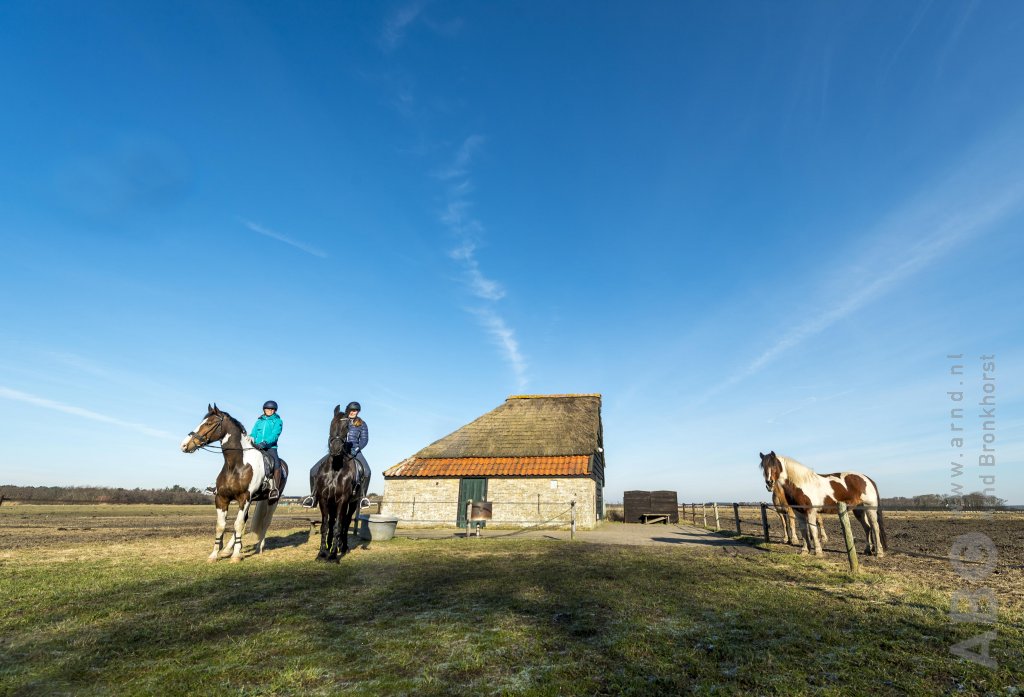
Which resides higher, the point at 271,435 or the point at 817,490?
the point at 271,435

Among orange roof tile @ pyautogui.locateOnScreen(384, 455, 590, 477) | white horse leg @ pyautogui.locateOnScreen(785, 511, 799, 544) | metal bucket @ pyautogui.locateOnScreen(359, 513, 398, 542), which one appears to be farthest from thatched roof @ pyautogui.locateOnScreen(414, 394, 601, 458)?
white horse leg @ pyautogui.locateOnScreen(785, 511, 799, 544)

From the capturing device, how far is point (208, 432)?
8.98 metres

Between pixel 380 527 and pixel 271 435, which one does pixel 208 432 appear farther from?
pixel 380 527

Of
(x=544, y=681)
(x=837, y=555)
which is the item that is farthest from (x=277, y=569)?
(x=837, y=555)

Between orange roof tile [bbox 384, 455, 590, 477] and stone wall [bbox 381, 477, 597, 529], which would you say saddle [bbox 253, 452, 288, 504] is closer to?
stone wall [bbox 381, 477, 597, 529]

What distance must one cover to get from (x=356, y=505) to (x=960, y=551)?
1384 centimetres

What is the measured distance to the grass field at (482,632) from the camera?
303 centimetres

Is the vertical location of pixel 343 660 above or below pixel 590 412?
below

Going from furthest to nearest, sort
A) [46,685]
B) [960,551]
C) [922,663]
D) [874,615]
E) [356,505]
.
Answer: [960,551] < [356,505] < [874,615] < [922,663] < [46,685]

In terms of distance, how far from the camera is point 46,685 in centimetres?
299

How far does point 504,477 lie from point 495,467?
0.82 metres

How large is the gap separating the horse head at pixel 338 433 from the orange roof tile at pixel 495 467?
12722 mm

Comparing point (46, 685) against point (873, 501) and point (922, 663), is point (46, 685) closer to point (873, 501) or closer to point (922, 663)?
point (922, 663)

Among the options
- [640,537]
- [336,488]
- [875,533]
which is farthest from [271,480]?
[875,533]
